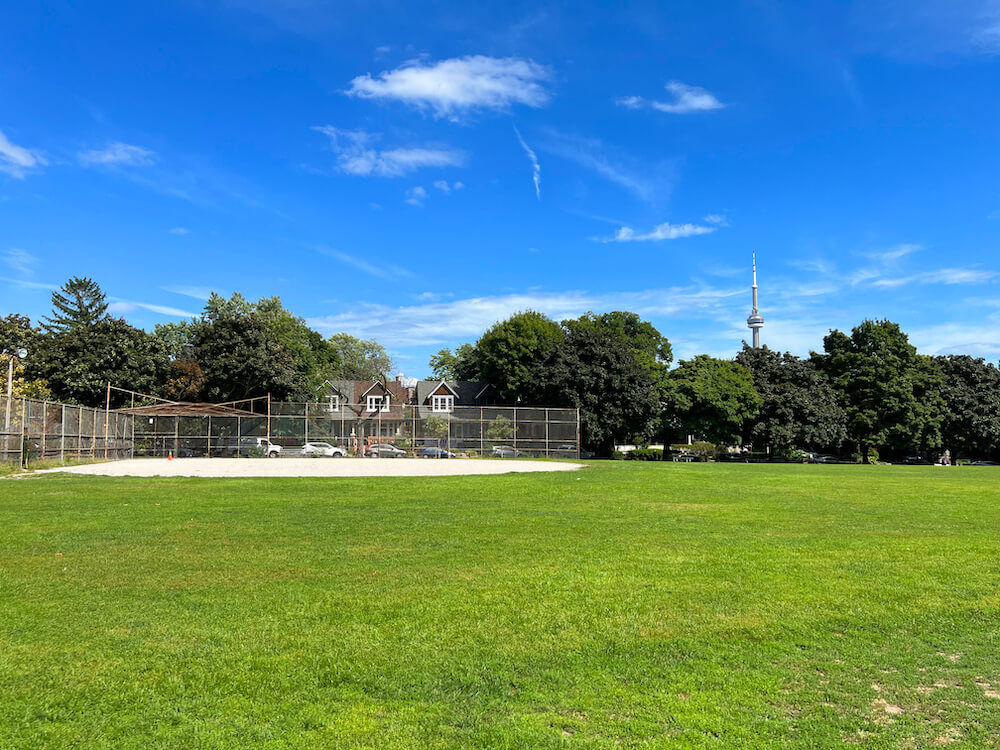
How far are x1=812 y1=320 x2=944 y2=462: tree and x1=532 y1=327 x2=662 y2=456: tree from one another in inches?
724

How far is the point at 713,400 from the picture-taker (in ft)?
179

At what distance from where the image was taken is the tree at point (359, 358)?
10750 cm

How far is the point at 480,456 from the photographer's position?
138ft

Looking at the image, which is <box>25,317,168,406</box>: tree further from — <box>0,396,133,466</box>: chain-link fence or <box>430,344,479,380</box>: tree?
<box>430,344,479,380</box>: tree

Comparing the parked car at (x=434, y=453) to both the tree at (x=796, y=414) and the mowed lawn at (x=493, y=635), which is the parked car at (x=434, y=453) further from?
the mowed lawn at (x=493, y=635)

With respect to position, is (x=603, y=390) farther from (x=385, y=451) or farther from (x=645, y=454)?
(x=385, y=451)


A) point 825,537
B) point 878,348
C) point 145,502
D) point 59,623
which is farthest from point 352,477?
point 878,348

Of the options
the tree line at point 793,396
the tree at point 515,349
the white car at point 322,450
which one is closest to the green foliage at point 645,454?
the tree line at point 793,396

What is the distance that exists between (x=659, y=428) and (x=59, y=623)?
186 ft

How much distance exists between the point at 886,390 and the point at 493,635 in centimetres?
6139

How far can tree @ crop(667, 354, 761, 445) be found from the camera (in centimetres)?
5472

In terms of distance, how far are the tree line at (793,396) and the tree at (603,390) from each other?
86 mm

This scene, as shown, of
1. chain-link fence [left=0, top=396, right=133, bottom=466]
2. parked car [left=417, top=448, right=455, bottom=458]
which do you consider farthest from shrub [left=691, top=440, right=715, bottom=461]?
chain-link fence [left=0, top=396, right=133, bottom=466]

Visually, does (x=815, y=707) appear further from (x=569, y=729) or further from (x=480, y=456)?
(x=480, y=456)
